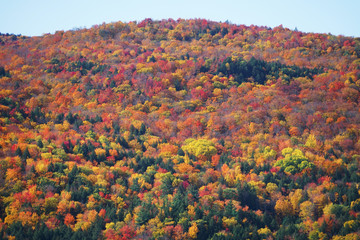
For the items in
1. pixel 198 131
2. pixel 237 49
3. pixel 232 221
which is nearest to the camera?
pixel 232 221

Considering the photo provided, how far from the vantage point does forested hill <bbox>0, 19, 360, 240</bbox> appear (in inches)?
3285

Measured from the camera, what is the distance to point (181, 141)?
5002 inches

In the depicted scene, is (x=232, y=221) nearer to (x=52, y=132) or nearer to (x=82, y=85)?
(x=52, y=132)

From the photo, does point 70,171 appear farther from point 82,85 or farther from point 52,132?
point 82,85

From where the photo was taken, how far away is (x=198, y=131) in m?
133

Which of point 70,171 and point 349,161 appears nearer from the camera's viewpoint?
point 70,171

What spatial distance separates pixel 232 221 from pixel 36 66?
5022 inches

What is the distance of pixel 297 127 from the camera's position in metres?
124

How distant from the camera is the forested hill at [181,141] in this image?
3285 inches

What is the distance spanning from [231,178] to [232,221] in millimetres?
19499

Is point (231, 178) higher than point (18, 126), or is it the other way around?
point (18, 126)

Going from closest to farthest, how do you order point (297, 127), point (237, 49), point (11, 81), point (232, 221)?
point (232, 221) < point (297, 127) < point (11, 81) < point (237, 49)

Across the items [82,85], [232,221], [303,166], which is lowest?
[232,221]

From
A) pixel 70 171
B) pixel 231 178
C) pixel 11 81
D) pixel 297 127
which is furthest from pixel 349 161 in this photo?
pixel 11 81
